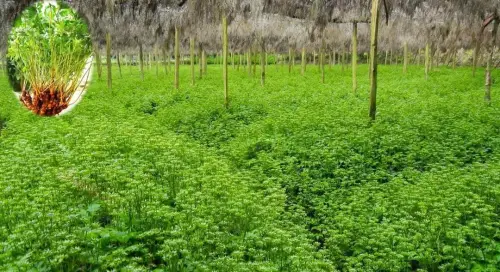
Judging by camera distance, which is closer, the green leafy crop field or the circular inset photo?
the circular inset photo

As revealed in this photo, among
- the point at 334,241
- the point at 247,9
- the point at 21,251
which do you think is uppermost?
the point at 247,9

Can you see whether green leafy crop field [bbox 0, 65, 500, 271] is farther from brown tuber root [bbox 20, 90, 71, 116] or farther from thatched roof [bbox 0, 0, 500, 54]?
thatched roof [bbox 0, 0, 500, 54]

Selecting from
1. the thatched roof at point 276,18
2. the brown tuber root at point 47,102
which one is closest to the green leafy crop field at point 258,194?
the brown tuber root at point 47,102

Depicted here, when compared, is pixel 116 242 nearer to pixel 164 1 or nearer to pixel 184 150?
pixel 184 150

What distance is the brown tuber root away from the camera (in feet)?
10.3

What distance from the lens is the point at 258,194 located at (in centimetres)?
686

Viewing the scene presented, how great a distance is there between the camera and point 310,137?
1020cm

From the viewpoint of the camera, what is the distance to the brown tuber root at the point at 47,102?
3.13m

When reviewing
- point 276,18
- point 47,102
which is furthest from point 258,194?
point 276,18

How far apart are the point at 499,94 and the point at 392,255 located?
14746mm

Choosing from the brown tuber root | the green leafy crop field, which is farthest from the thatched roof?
the brown tuber root

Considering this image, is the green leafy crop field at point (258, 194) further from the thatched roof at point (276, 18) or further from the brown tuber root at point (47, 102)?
the thatched roof at point (276, 18)

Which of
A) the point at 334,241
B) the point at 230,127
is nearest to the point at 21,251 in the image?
the point at 334,241

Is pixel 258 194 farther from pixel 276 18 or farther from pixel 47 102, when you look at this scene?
pixel 276 18
